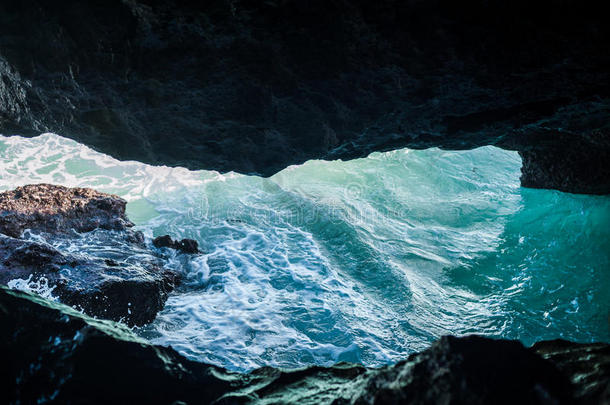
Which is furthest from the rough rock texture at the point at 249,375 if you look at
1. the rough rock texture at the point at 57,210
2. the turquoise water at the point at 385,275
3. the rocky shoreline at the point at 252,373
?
the rough rock texture at the point at 57,210

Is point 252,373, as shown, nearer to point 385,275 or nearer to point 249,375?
point 249,375

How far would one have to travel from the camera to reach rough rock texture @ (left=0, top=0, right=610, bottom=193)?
2.83m

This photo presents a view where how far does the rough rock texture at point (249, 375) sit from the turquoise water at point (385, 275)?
2.46 metres

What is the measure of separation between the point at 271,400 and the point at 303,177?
17633 millimetres

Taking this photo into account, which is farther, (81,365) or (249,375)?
(249,375)

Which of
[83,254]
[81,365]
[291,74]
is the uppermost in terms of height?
[291,74]

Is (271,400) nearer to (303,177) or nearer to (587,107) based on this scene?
(587,107)

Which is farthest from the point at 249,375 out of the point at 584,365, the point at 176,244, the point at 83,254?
the point at 176,244

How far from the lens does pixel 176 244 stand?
778cm

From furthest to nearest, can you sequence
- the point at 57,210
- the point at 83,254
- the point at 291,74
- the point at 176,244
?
the point at 176,244 → the point at 57,210 → the point at 83,254 → the point at 291,74

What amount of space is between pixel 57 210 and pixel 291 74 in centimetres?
594

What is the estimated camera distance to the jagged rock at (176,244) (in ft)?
24.8

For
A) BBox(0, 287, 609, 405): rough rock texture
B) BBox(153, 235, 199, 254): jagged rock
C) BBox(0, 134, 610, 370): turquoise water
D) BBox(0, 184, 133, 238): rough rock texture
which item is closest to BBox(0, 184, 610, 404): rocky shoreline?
BBox(0, 287, 609, 405): rough rock texture

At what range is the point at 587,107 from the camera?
406 centimetres
